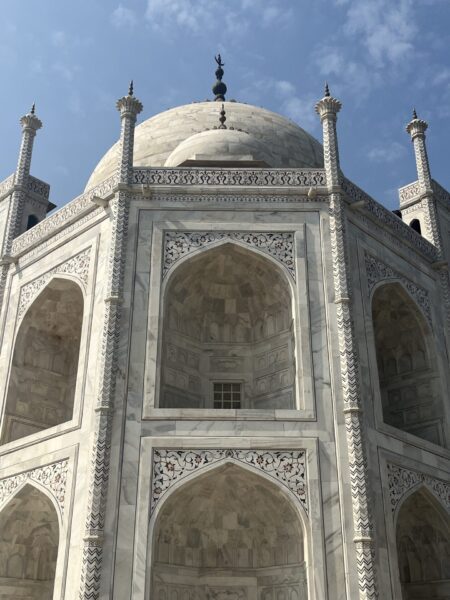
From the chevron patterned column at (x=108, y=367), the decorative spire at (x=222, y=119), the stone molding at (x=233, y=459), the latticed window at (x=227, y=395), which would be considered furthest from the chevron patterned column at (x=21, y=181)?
the stone molding at (x=233, y=459)

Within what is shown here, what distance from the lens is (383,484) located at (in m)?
11.1

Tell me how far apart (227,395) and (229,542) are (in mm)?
→ 2715

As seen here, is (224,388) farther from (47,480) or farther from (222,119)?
(222,119)

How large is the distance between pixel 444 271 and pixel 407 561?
245 inches

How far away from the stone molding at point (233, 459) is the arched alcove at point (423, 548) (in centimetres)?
264

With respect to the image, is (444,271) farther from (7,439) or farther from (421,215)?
(7,439)

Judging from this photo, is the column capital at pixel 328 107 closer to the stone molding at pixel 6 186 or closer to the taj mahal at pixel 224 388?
the taj mahal at pixel 224 388

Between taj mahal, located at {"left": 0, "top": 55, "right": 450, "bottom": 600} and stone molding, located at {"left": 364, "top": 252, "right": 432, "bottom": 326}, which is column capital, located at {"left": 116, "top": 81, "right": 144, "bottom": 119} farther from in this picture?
stone molding, located at {"left": 364, "top": 252, "right": 432, "bottom": 326}

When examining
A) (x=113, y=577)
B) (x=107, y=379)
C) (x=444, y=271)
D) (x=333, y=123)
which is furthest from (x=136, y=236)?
(x=444, y=271)

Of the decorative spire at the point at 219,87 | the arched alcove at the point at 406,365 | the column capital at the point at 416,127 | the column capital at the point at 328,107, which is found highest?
the decorative spire at the point at 219,87

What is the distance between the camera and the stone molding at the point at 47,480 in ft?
36.4

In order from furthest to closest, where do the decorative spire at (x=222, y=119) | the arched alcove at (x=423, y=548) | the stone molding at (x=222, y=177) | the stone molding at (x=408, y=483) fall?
the decorative spire at (x=222, y=119), the stone molding at (x=222, y=177), the arched alcove at (x=423, y=548), the stone molding at (x=408, y=483)

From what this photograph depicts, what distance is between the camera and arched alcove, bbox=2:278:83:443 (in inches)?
535

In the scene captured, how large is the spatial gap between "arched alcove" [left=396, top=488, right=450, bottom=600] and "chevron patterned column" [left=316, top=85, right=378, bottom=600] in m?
2.09
